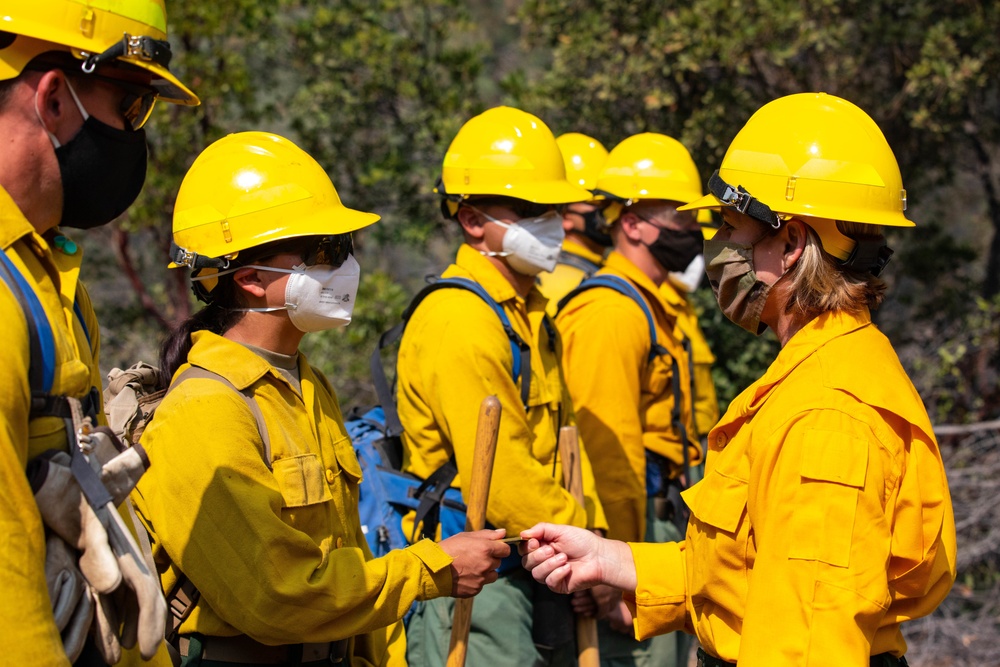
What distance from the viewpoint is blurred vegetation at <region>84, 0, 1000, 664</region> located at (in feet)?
23.0

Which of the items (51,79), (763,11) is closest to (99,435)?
(51,79)

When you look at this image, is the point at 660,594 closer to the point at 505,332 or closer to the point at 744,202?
the point at 744,202

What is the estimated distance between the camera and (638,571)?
2.79 metres

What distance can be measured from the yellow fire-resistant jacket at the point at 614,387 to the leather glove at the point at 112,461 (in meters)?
2.56

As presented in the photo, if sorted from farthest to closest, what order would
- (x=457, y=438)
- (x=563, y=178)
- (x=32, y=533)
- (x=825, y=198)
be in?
(x=563, y=178) < (x=457, y=438) < (x=825, y=198) < (x=32, y=533)

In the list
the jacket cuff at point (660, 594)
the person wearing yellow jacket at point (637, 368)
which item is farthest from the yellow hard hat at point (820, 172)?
the person wearing yellow jacket at point (637, 368)

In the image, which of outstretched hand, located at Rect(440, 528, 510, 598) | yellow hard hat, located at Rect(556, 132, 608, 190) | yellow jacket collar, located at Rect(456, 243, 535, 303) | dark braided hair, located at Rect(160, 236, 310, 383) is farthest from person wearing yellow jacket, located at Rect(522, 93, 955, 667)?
yellow hard hat, located at Rect(556, 132, 608, 190)

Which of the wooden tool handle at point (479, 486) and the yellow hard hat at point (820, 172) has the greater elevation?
the yellow hard hat at point (820, 172)

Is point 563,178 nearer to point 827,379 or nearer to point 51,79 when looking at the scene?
point 827,379

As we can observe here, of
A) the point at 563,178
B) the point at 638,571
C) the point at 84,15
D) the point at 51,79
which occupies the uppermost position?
the point at 84,15

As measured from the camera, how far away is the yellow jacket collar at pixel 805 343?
8.03 feet

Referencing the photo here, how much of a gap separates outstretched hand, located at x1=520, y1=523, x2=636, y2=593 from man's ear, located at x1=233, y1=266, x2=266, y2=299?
1.06 meters

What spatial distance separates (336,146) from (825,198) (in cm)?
609

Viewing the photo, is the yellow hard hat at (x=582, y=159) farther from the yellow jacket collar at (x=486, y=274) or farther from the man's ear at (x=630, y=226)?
the yellow jacket collar at (x=486, y=274)
